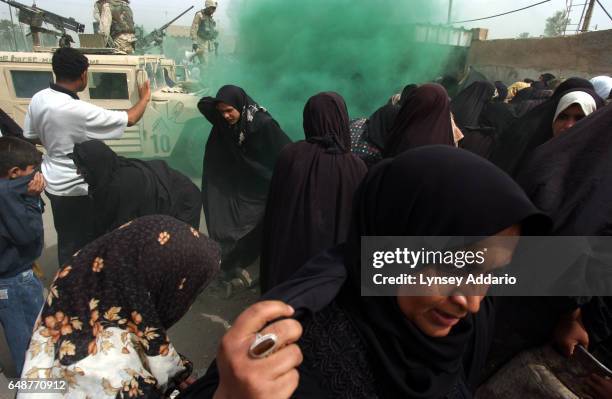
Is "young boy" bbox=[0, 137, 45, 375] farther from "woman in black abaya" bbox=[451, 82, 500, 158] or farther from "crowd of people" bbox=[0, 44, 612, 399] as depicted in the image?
"woman in black abaya" bbox=[451, 82, 500, 158]

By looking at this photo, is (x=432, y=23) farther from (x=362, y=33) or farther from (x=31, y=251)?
(x=31, y=251)

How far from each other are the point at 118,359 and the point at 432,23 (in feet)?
38.5

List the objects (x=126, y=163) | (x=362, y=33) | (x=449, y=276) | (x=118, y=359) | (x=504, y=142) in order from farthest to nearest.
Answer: (x=362, y=33) → (x=504, y=142) → (x=126, y=163) → (x=118, y=359) → (x=449, y=276)

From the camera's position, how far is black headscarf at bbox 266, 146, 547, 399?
0.85 m

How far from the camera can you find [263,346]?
668mm

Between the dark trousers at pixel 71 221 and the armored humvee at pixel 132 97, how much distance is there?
356 cm

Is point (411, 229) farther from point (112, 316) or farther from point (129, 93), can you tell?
point (129, 93)

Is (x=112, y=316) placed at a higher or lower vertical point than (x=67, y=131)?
lower

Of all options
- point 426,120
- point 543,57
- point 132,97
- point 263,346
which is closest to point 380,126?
point 426,120

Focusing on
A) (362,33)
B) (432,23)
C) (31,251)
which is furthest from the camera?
(432,23)

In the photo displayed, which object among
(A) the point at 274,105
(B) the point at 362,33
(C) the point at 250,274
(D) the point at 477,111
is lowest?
(C) the point at 250,274

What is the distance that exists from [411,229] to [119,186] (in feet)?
6.71

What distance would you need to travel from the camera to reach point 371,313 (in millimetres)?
941

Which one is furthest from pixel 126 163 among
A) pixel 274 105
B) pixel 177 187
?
pixel 274 105
